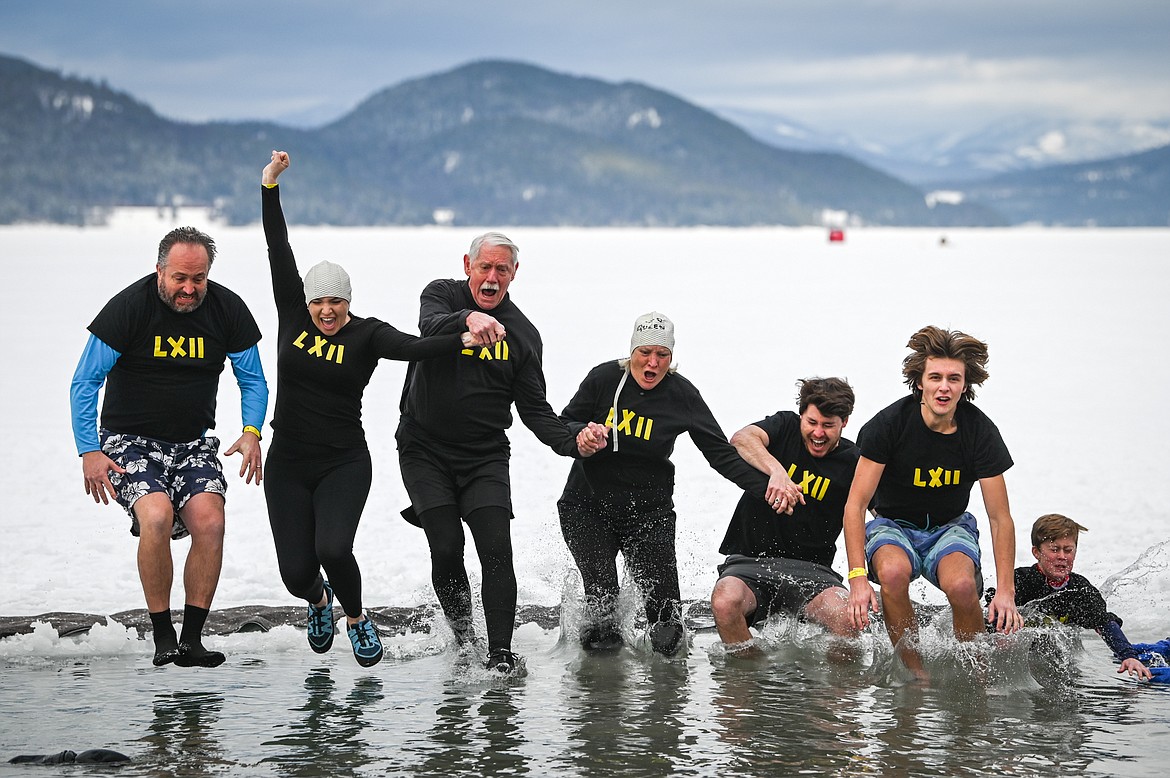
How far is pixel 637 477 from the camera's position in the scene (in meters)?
7.10

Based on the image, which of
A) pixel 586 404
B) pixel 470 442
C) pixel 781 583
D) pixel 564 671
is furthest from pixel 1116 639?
pixel 470 442

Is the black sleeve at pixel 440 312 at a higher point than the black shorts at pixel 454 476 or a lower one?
higher

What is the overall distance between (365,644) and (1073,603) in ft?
10.9

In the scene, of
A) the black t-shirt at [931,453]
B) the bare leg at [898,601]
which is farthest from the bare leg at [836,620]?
the black t-shirt at [931,453]

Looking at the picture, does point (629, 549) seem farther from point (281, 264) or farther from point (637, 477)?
point (281, 264)

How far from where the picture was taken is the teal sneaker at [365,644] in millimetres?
6688

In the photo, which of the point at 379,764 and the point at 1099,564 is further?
the point at 1099,564

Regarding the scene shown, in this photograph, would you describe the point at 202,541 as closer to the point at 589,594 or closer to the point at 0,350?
the point at 589,594

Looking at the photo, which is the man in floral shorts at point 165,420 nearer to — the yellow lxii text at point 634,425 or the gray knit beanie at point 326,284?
the gray knit beanie at point 326,284

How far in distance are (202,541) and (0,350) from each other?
16636 millimetres

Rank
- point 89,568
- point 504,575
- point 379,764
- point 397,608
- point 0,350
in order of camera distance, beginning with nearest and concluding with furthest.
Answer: point 379,764 → point 504,575 → point 397,608 → point 89,568 → point 0,350

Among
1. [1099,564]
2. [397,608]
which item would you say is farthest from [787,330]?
[397,608]

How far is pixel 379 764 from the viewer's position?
214 inches

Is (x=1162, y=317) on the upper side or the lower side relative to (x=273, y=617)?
upper
